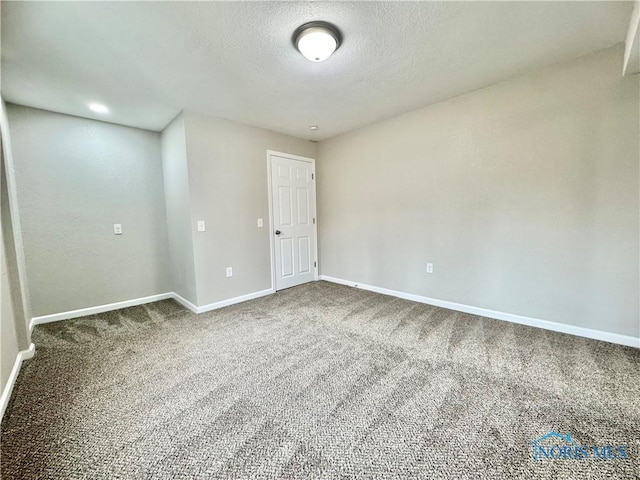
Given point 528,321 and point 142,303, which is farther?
point 142,303

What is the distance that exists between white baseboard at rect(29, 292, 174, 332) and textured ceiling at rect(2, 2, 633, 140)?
228 centimetres

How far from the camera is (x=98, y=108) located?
2701 millimetres

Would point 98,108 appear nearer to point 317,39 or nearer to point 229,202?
point 229,202

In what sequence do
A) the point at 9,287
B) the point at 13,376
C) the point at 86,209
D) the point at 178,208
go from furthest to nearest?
the point at 178,208
the point at 86,209
the point at 9,287
the point at 13,376

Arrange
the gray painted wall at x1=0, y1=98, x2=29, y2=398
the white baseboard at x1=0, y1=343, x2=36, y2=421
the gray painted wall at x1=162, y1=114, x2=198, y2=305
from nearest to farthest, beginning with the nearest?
the white baseboard at x1=0, y1=343, x2=36, y2=421
the gray painted wall at x1=0, y1=98, x2=29, y2=398
the gray painted wall at x1=162, y1=114, x2=198, y2=305

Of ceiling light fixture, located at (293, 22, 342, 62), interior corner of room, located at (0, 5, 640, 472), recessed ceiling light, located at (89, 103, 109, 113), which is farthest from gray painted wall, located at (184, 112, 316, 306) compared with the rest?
ceiling light fixture, located at (293, 22, 342, 62)

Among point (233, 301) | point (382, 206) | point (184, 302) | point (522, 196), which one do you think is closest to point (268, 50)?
point (382, 206)

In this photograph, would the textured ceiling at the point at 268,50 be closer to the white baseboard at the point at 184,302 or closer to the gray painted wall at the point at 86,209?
the gray painted wall at the point at 86,209

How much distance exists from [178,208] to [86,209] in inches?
39.8

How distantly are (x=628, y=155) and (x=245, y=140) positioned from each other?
→ 3757 millimetres

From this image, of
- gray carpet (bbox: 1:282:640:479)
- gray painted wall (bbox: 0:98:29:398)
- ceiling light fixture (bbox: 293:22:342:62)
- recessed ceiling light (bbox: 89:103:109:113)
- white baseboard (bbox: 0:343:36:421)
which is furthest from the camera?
recessed ceiling light (bbox: 89:103:109:113)

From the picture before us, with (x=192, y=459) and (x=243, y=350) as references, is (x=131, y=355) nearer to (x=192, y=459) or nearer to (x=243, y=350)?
(x=243, y=350)

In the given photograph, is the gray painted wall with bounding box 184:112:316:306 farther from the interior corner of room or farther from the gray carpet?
the gray carpet

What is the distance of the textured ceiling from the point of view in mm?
1535
